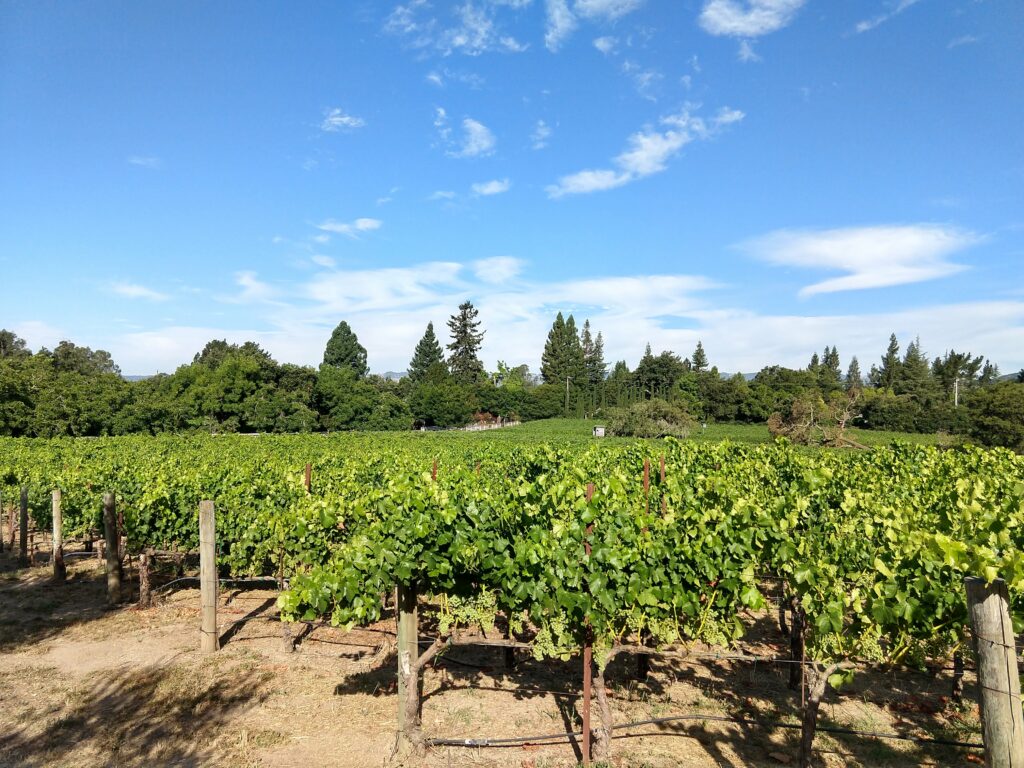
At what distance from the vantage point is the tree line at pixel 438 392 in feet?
122

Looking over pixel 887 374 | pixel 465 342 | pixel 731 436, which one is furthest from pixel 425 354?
pixel 887 374

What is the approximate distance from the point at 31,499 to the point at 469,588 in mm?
12339

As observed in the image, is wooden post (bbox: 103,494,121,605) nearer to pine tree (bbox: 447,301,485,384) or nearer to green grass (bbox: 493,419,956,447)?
green grass (bbox: 493,419,956,447)

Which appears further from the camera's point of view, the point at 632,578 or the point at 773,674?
the point at 773,674

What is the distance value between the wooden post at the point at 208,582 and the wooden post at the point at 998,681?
7.47 m

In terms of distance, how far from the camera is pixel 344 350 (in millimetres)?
80812

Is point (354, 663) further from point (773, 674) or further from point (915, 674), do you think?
point (915, 674)

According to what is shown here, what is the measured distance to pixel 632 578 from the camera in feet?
14.7

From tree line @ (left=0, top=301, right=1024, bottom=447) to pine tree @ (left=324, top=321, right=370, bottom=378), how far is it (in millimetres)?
194

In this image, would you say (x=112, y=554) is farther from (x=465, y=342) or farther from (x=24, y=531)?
(x=465, y=342)

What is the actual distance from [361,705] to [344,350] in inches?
3107

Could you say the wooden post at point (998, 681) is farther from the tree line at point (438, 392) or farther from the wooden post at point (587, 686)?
the tree line at point (438, 392)

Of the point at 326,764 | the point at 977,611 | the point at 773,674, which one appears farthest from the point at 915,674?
the point at 326,764

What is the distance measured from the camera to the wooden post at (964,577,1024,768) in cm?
253
